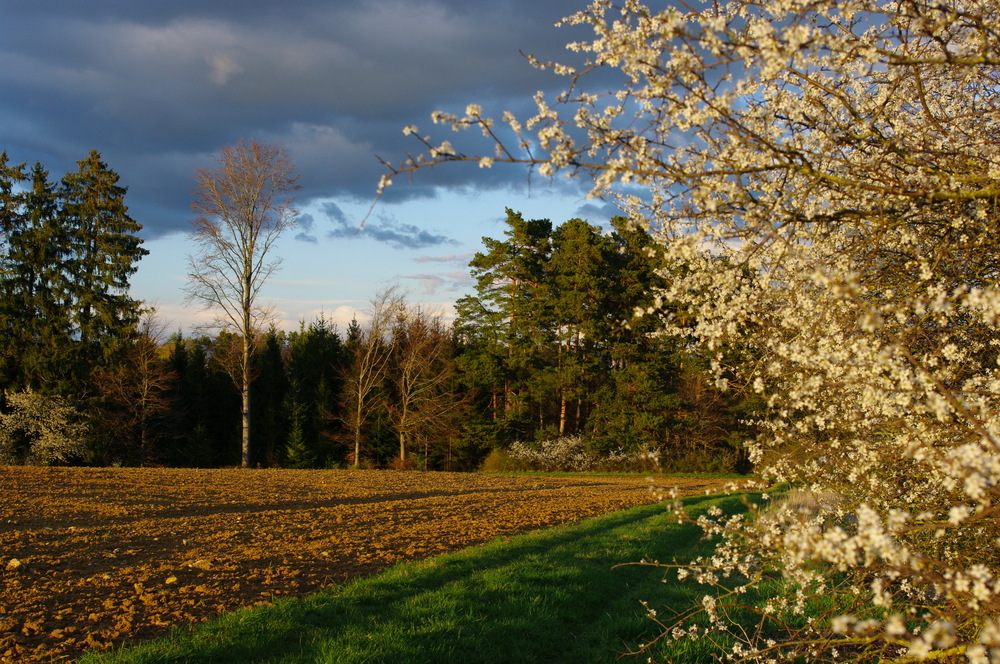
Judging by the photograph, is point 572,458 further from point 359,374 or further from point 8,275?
point 8,275

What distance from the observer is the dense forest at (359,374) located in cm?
2720

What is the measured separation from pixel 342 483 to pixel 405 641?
15.2 metres

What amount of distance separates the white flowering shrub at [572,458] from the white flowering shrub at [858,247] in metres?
27.5

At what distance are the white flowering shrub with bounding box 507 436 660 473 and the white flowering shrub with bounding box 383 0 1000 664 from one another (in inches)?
1083

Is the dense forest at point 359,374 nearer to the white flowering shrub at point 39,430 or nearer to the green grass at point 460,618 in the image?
the white flowering shrub at point 39,430

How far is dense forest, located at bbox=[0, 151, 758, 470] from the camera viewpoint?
27.2m

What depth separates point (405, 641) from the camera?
214 inches

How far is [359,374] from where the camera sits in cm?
3516

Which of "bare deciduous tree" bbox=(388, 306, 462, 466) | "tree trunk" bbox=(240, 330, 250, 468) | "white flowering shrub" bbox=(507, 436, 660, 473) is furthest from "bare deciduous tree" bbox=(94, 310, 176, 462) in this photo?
"white flowering shrub" bbox=(507, 436, 660, 473)

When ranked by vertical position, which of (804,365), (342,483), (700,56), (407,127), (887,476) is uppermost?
(700,56)

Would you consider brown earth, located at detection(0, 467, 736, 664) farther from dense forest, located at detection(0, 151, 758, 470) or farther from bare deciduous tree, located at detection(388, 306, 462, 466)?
bare deciduous tree, located at detection(388, 306, 462, 466)

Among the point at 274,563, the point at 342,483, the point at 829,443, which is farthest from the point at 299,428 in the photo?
the point at 829,443

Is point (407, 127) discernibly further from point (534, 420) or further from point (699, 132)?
point (534, 420)

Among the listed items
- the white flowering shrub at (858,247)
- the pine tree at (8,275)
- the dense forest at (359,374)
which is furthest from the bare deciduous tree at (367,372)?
the white flowering shrub at (858,247)
